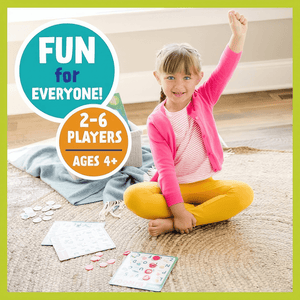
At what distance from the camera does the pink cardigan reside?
1229mm

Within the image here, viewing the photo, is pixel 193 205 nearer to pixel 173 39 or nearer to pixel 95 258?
pixel 95 258

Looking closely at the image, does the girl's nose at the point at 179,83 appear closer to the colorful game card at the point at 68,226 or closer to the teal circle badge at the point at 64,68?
the teal circle badge at the point at 64,68

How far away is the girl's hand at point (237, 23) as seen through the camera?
1124 mm

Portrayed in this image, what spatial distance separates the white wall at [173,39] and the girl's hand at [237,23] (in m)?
1.31

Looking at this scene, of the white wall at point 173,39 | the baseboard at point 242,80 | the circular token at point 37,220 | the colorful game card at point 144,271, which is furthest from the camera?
the baseboard at point 242,80

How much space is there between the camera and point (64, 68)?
1157mm

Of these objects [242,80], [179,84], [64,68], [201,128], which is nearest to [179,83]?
[179,84]

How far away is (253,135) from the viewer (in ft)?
6.59

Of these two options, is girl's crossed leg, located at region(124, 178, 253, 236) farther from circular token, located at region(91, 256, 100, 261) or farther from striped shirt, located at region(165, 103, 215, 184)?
circular token, located at region(91, 256, 100, 261)

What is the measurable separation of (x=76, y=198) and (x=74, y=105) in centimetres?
44

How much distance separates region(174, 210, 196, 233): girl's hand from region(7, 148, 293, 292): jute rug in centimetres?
2

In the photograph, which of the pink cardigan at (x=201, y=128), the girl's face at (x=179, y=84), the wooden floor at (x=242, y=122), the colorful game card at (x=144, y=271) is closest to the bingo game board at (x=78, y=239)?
the colorful game card at (x=144, y=271)

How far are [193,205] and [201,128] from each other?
242 millimetres

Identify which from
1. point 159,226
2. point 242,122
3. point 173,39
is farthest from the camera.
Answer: point 173,39
